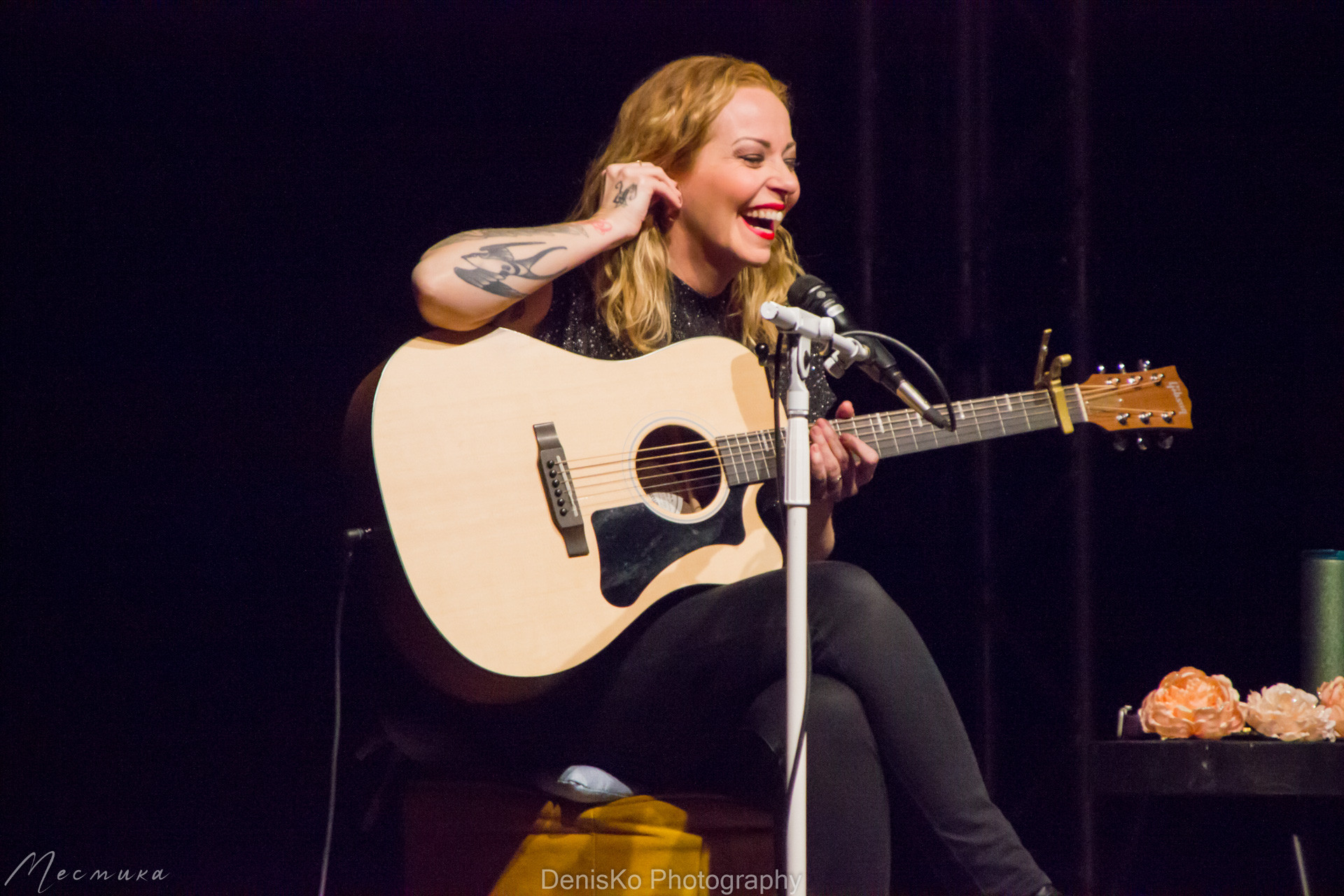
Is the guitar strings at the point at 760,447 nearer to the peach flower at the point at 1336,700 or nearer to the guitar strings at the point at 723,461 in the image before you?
the guitar strings at the point at 723,461

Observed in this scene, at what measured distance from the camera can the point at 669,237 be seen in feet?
8.14

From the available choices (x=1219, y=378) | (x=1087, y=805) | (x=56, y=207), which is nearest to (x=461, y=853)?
(x=56, y=207)

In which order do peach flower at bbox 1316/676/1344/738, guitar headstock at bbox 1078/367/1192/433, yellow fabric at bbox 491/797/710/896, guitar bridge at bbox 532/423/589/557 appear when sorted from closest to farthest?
yellow fabric at bbox 491/797/710/896 < guitar bridge at bbox 532/423/589/557 < peach flower at bbox 1316/676/1344/738 < guitar headstock at bbox 1078/367/1192/433

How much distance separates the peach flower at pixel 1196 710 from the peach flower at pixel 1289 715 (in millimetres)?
32

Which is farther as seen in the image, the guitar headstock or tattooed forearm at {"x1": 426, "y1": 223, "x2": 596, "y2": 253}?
the guitar headstock

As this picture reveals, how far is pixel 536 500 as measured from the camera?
1.96 metres

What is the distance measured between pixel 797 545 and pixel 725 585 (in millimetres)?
495

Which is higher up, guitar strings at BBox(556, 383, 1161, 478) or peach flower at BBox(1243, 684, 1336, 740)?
guitar strings at BBox(556, 383, 1161, 478)

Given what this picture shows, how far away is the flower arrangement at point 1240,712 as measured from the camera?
2027 millimetres

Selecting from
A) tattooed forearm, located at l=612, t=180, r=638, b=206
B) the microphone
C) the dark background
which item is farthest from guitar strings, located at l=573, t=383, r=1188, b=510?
the dark background

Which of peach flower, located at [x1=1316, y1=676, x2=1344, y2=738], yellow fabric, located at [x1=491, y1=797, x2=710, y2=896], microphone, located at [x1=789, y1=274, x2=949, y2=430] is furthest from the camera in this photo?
peach flower, located at [x1=1316, y1=676, x2=1344, y2=738]

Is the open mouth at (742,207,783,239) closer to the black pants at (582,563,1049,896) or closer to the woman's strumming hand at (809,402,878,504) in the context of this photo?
the woman's strumming hand at (809,402,878,504)

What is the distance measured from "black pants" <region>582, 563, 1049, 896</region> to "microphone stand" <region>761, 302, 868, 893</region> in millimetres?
228

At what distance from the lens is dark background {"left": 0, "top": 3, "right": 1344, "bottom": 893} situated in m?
2.46
